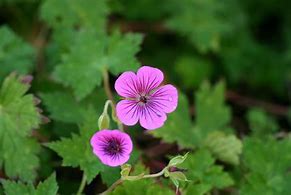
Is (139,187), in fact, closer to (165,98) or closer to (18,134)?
(165,98)

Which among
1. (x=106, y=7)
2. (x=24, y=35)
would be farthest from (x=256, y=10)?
(x=24, y=35)

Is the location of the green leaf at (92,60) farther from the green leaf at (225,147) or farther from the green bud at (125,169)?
the green bud at (125,169)

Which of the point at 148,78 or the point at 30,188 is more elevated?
the point at 148,78

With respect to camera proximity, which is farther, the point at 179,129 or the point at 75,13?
the point at 75,13

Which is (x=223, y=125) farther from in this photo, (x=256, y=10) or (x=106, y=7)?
(x=256, y=10)

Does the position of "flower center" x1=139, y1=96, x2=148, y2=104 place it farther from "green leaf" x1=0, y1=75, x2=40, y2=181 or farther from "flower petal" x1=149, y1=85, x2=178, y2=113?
"green leaf" x1=0, y1=75, x2=40, y2=181

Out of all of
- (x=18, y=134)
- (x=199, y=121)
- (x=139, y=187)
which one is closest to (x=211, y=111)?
(x=199, y=121)

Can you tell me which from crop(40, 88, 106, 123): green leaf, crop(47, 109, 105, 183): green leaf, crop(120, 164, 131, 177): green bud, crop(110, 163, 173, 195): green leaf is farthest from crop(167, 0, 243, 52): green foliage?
crop(120, 164, 131, 177): green bud
